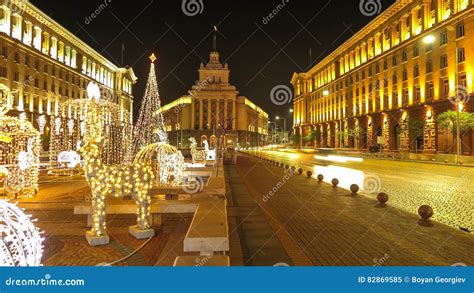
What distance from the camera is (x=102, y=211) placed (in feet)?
24.4

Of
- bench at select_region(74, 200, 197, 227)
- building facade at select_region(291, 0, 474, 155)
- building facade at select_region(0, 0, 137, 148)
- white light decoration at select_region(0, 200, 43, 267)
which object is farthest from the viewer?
building facade at select_region(0, 0, 137, 148)

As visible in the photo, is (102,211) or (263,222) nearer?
(102,211)

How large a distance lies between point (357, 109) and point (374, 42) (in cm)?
1239

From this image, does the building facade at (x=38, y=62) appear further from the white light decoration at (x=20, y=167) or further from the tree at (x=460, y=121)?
the tree at (x=460, y=121)

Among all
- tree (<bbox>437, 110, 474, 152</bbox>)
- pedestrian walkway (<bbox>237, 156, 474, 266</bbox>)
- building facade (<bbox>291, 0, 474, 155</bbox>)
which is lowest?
pedestrian walkway (<bbox>237, 156, 474, 266</bbox>)

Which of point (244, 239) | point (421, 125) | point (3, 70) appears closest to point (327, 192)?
point (244, 239)

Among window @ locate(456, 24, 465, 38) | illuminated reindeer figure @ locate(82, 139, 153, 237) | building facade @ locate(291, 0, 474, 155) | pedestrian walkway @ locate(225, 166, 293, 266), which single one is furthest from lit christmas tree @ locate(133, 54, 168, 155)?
window @ locate(456, 24, 465, 38)

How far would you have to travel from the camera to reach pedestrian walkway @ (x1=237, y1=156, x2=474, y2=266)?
6754 millimetres

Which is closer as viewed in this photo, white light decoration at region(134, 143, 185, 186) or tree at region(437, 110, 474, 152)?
white light decoration at region(134, 143, 185, 186)

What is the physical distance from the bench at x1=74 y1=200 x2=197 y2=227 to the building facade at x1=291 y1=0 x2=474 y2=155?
32686 mm

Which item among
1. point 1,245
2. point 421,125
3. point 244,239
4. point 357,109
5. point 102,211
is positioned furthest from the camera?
point 357,109

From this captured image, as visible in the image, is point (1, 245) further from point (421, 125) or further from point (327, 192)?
point (421, 125)

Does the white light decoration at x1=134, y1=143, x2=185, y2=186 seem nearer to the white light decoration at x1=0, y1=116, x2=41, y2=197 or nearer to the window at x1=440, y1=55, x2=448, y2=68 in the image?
the white light decoration at x1=0, y1=116, x2=41, y2=197

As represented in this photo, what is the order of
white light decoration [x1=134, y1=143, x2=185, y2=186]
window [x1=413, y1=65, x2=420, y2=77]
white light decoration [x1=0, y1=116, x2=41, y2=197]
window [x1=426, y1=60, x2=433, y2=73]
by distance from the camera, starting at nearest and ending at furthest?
white light decoration [x1=0, y1=116, x2=41, y2=197] < white light decoration [x1=134, y1=143, x2=185, y2=186] < window [x1=426, y1=60, x2=433, y2=73] < window [x1=413, y1=65, x2=420, y2=77]
